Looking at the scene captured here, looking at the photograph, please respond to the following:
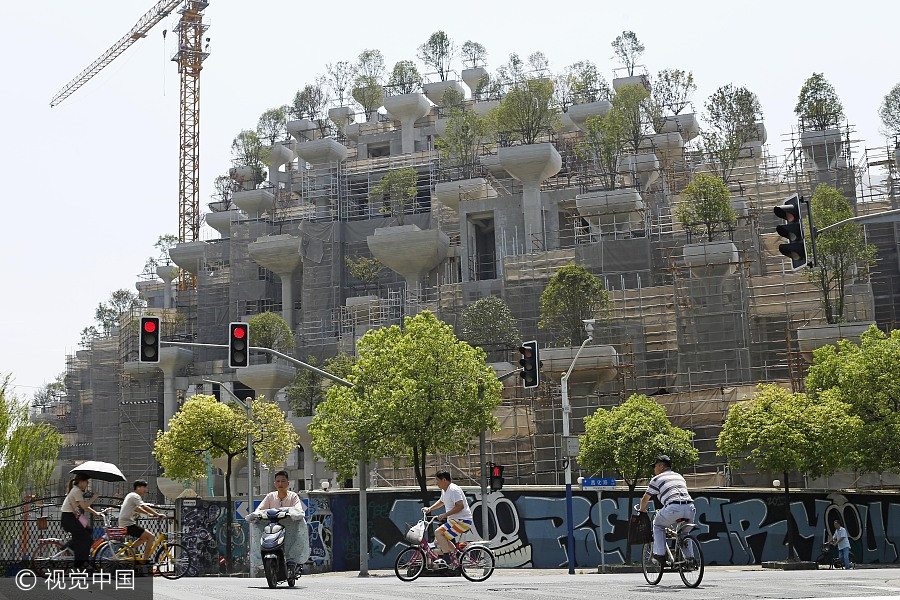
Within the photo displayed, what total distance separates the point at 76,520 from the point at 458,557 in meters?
5.92

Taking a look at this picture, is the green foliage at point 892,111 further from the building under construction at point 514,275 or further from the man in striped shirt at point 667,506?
the man in striped shirt at point 667,506

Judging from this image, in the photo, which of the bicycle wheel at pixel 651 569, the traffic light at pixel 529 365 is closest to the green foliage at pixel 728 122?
the traffic light at pixel 529 365

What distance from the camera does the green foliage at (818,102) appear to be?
57.7 meters

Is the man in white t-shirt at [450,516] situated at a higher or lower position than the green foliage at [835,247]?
lower

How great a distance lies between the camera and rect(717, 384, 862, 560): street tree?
3566 cm

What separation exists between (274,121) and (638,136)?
1638 inches

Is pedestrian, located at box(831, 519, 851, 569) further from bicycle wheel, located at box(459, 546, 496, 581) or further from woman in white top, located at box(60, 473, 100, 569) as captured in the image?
woman in white top, located at box(60, 473, 100, 569)

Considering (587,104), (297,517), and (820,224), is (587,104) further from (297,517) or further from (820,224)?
(297,517)

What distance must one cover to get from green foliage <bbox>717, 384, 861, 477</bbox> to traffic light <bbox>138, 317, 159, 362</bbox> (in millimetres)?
20066

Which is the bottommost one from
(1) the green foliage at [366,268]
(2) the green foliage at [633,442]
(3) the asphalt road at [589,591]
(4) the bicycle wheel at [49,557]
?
(3) the asphalt road at [589,591]

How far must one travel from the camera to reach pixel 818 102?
5859cm

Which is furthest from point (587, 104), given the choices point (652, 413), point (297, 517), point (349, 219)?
point (297, 517)

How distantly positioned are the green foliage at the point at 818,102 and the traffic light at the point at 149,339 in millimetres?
41916

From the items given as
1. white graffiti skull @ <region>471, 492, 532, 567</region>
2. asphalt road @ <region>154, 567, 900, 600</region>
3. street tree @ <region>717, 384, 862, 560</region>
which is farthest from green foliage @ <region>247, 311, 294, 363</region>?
asphalt road @ <region>154, 567, 900, 600</region>
